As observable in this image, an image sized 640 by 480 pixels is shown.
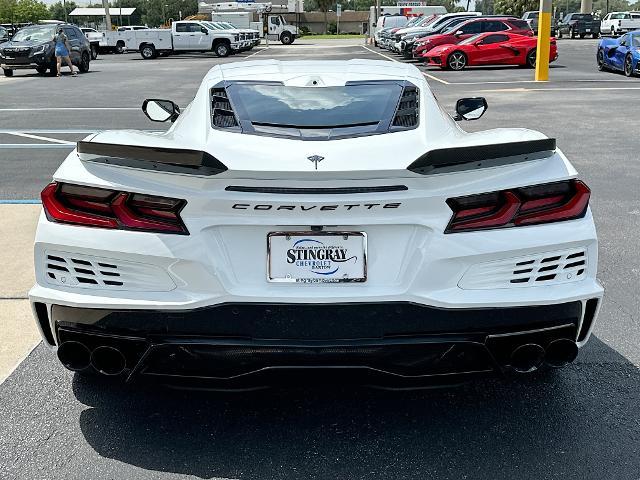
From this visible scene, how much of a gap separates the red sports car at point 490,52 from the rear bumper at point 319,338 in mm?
25568

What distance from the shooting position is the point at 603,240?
6.19 m

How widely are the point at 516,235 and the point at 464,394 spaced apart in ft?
3.25

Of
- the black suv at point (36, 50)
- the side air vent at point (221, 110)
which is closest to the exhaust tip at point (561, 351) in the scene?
the side air vent at point (221, 110)

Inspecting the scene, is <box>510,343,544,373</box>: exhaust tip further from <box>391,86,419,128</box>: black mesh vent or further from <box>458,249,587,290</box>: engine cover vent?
<box>391,86,419,128</box>: black mesh vent

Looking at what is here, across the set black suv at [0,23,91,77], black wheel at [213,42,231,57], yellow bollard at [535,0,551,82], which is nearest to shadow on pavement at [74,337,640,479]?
yellow bollard at [535,0,551,82]

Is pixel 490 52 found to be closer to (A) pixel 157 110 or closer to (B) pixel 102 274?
(A) pixel 157 110

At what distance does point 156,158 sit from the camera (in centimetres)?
291

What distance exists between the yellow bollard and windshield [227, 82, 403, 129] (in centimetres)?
1870

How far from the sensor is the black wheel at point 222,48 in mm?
41406

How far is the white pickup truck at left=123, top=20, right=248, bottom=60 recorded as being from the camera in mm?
41312

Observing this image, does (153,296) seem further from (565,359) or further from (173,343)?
(565,359)

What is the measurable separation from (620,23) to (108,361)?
54780mm

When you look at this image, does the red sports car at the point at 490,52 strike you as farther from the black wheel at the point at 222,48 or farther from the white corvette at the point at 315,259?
the white corvette at the point at 315,259

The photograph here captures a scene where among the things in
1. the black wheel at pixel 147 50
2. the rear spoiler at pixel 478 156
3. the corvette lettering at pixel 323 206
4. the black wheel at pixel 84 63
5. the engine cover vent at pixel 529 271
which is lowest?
the black wheel at pixel 147 50
